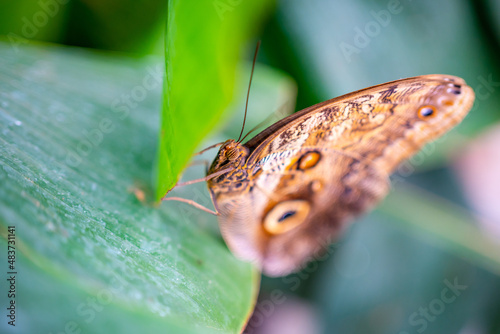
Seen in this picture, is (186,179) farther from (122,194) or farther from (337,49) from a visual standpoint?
(337,49)

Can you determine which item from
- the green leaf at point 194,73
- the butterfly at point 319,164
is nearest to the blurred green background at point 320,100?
the green leaf at point 194,73

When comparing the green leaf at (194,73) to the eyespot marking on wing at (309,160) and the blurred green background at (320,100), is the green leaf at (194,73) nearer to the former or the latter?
the blurred green background at (320,100)

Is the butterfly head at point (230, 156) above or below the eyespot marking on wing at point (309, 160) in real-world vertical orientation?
above

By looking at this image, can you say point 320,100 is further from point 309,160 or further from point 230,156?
point 230,156

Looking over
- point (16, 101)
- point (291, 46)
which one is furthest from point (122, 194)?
point (291, 46)

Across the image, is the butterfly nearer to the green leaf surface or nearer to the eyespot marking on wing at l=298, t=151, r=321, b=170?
the eyespot marking on wing at l=298, t=151, r=321, b=170

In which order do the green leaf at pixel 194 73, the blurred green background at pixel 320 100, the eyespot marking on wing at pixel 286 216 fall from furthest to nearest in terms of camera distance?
the eyespot marking on wing at pixel 286 216
the blurred green background at pixel 320 100
the green leaf at pixel 194 73

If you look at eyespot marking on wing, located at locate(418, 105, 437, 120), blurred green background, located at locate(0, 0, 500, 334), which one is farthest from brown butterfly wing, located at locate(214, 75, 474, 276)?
blurred green background, located at locate(0, 0, 500, 334)
